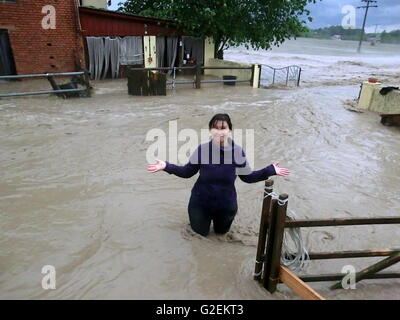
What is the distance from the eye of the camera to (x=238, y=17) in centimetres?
1609

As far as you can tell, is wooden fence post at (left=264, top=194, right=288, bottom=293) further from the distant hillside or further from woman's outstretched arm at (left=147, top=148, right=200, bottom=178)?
the distant hillside

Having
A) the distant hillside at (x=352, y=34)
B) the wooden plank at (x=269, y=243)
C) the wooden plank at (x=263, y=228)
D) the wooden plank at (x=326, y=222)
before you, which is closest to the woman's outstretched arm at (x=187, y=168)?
the wooden plank at (x=263, y=228)

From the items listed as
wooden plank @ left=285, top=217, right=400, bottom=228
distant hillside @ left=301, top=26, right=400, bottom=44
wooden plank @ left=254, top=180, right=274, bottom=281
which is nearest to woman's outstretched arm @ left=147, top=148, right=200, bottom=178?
wooden plank @ left=254, top=180, right=274, bottom=281

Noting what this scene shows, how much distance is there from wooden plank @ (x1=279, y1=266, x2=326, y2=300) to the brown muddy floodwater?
259mm

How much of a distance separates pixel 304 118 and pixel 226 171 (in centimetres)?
704

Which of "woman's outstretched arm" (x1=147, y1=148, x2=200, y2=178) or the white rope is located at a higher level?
"woman's outstretched arm" (x1=147, y1=148, x2=200, y2=178)

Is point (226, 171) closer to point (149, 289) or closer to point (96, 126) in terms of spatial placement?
point (149, 289)

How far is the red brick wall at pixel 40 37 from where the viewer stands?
41.7ft

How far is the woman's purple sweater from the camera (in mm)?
3377

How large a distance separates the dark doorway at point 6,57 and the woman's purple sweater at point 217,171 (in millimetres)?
12728

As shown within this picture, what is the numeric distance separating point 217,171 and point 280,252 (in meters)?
1.00

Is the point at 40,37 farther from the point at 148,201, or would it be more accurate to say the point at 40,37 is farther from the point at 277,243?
the point at 277,243

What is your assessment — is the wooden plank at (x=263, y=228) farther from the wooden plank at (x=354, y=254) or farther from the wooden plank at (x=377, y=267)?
the wooden plank at (x=377, y=267)

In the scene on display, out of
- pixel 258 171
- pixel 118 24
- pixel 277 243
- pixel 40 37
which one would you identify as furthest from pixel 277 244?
pixel 118 24
